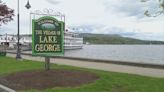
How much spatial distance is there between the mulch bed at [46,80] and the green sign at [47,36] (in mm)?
1104

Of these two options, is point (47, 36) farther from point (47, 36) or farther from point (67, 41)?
point (67, 41)

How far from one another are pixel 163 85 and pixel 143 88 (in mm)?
910

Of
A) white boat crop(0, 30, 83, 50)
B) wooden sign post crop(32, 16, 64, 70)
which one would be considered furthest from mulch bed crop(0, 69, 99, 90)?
white boat crop(0, 30, 83, 50)

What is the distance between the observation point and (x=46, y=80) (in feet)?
49.7

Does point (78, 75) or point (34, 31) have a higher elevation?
point (34, 31)

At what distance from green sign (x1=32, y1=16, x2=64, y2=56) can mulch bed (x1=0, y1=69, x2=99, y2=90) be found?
3.62ft

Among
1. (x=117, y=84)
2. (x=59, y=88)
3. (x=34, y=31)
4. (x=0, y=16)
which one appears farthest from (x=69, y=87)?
(x=0, y=16)

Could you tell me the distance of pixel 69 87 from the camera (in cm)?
1362

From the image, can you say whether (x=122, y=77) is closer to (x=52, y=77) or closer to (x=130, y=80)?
(x=130, y=80)

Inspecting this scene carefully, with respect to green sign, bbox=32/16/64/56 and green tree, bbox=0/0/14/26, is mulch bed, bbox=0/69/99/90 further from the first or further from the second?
green tree, bbox=0/0/14/26

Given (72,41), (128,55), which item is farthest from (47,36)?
(72,41)

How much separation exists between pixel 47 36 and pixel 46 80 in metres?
2.90

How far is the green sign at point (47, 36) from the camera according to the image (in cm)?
1730

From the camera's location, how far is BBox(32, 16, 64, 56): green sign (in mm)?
17305
